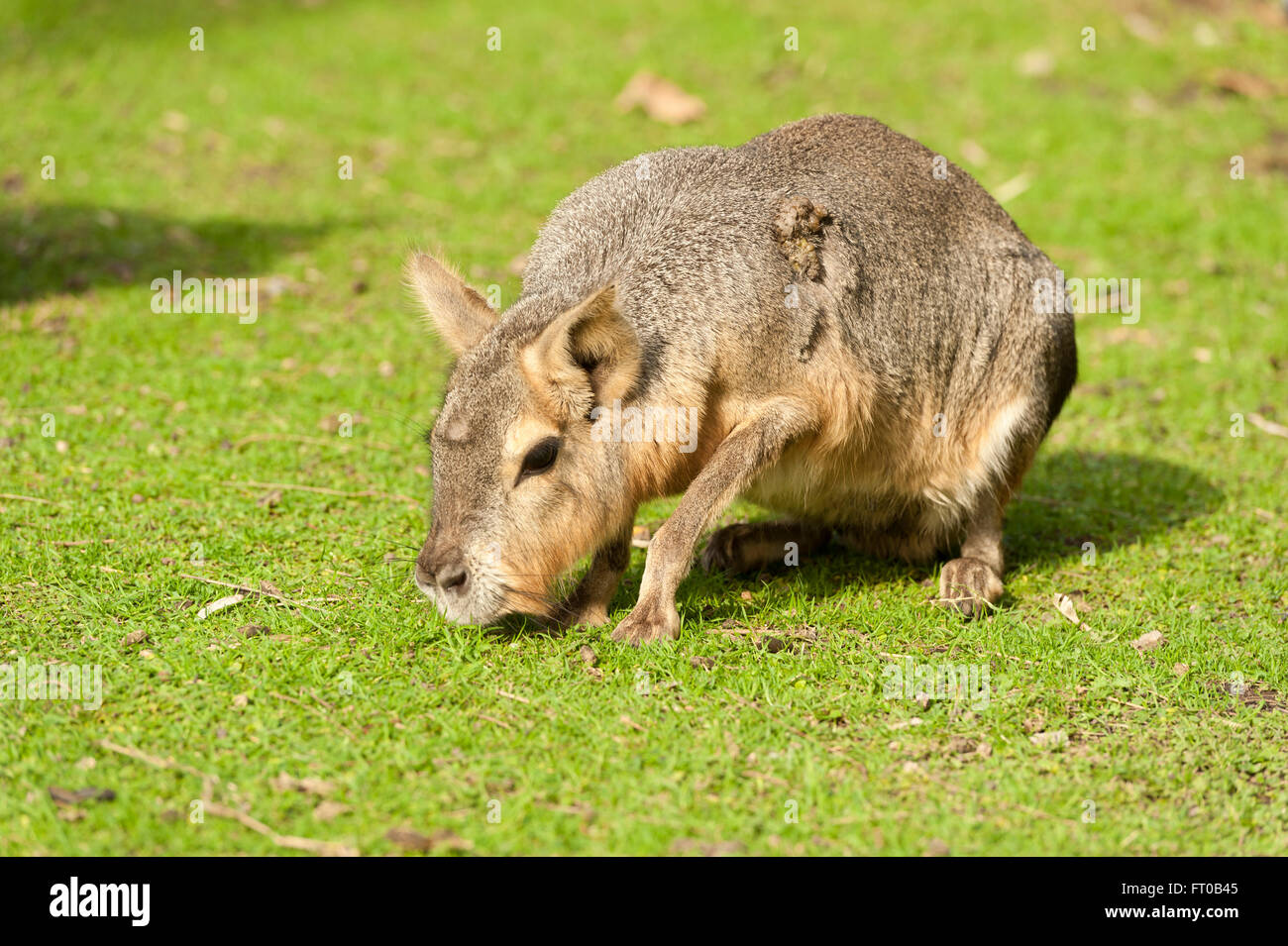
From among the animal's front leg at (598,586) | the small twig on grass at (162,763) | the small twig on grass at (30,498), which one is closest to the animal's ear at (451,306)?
the animal's front leg at (598,586)

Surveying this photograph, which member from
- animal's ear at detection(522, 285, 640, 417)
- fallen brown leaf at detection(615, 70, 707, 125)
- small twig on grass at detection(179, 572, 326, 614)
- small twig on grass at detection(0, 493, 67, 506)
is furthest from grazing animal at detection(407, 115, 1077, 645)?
fallen brown leaf at detection(615, 70, 707, 125)

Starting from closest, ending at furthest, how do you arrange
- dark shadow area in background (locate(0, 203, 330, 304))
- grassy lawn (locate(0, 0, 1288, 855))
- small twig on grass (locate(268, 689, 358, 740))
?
grassy lawn (locate(0, 0, 1288, 855))
small twig on grass (locate(268, 689, 358, 740))
dark shadow area in background (locate(0, 203, 330, 304))

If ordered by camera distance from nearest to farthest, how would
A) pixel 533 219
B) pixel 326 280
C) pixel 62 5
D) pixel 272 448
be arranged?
pixel 272 448
pixel 326 280
pixel 533 219
pixel 62 5

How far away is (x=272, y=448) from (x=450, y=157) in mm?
4490

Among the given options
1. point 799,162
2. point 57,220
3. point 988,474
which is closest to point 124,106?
point 57,220

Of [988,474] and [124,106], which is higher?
[124,106]

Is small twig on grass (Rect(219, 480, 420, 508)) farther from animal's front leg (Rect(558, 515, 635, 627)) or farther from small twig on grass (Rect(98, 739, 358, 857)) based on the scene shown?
small twig on grass (Rect(98, 739, 358, 857))

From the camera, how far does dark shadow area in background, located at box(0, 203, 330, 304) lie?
25.8ft

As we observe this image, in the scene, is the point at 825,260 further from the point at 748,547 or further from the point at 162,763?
the point at 162,763

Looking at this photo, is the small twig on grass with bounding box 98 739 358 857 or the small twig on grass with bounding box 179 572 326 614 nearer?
the small twig on grass with bounding box 98 739 358 857

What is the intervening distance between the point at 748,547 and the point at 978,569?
2.97ft

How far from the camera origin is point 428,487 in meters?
5.84

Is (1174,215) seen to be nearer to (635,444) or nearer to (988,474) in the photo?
(988,474)

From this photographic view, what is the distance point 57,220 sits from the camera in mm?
8547
